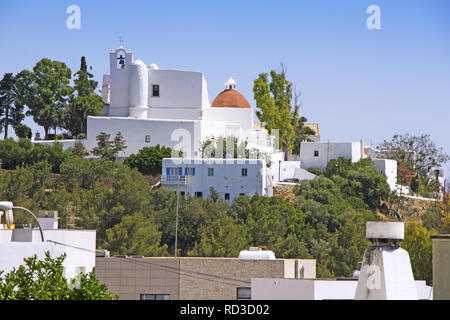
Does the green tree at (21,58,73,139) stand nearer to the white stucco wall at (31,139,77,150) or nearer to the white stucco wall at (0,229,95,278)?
the white stucco wall at (31,139,77,150)

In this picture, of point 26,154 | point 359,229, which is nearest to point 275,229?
point 359,229

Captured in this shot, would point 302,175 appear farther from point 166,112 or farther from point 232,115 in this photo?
point 166,112

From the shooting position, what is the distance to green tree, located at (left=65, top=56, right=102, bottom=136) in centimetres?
6475

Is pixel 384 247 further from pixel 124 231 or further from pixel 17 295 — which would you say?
pixel 124 231

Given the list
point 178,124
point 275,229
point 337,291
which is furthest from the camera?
point 178,124

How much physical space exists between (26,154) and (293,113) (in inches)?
827

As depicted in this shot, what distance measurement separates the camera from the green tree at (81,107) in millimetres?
64750

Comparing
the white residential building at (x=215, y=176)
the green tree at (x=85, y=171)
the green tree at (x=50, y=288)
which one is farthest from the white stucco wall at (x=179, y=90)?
the green tree at (x=50, y=288)

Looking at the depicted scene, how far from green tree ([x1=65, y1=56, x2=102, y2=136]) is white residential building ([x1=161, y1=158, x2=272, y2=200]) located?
12.6 metres

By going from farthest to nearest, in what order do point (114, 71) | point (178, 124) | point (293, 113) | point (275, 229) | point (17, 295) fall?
point (293, 113) → point (114, 71) → point (178, 124) → point (275, 229) → point (17, 295)

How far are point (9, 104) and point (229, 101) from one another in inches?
698

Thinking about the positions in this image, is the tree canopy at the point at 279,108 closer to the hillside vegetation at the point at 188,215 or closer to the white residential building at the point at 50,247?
the hillside vegetation at the point at 188,215

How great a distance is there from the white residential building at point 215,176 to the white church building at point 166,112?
122 inches

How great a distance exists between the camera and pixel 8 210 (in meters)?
20.9
